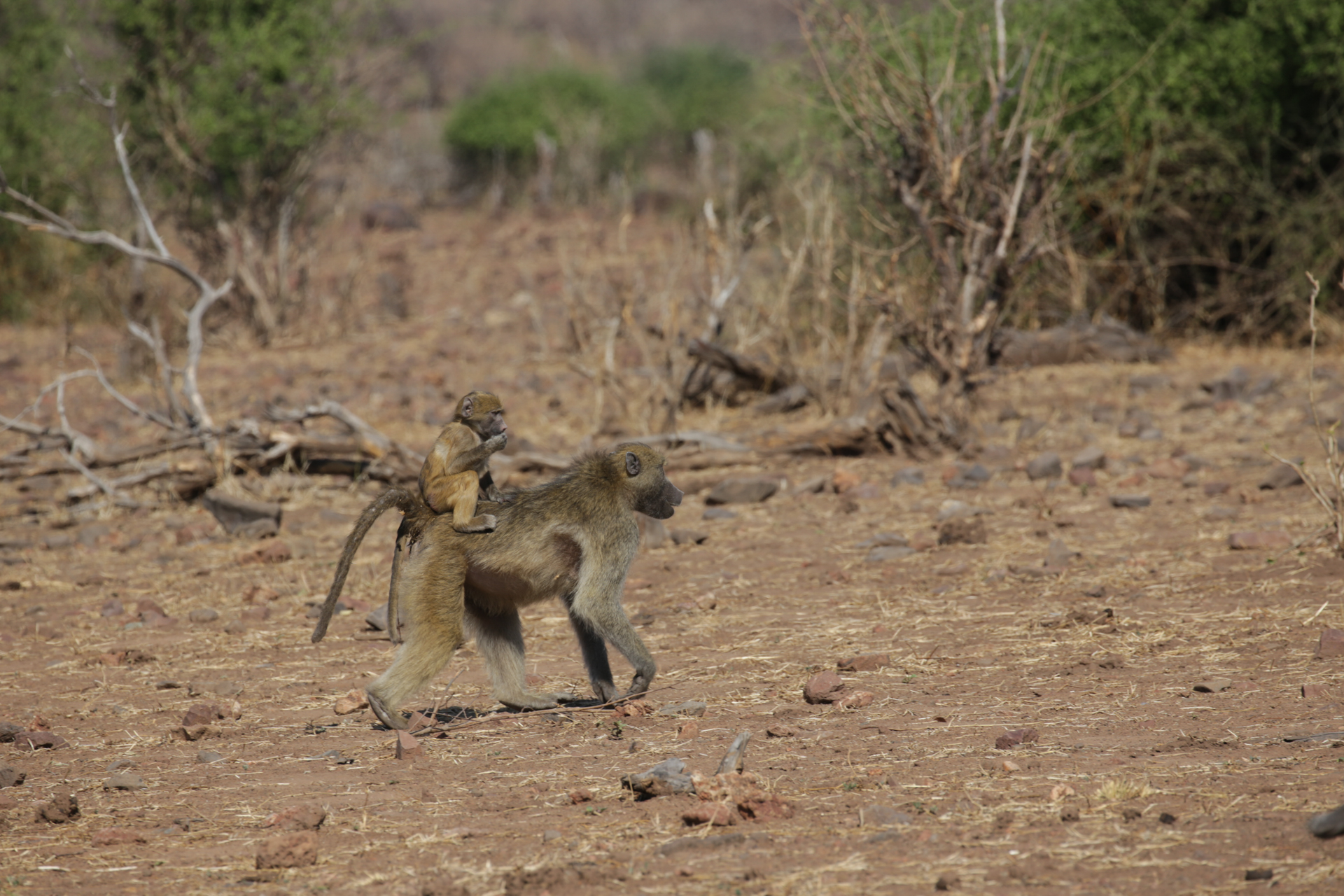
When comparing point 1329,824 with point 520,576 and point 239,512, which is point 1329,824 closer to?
point 520,576

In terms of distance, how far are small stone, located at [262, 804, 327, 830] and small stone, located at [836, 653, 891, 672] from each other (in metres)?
2.32

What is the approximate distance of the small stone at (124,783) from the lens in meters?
4.16

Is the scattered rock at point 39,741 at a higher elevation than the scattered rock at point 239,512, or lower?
higher

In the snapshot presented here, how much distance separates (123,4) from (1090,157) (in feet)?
35.3

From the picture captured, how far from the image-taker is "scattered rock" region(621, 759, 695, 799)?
379 centimetres

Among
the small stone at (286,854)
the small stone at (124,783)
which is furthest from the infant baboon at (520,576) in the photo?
the small stone at (286,854)

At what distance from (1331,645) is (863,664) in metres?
1.81

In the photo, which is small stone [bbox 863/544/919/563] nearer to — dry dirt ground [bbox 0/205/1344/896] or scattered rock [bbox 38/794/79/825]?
dry dirt ground [bbox 0/205/1344/896]

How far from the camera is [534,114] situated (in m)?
30.7

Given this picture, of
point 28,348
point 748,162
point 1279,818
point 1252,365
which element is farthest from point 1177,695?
point 28,348

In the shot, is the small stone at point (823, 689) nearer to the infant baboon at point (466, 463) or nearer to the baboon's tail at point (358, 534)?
the infant baboon at point (466, 463)

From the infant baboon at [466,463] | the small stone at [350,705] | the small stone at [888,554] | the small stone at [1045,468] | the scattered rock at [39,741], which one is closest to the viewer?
the scattered rock at [39,741]

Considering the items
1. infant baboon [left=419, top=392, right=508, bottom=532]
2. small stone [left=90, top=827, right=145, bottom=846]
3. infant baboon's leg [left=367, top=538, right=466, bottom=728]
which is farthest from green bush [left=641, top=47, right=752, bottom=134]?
small stone [left=90, top=827, right=145, bottom=846]

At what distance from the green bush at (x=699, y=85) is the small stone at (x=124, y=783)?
16.9 m
